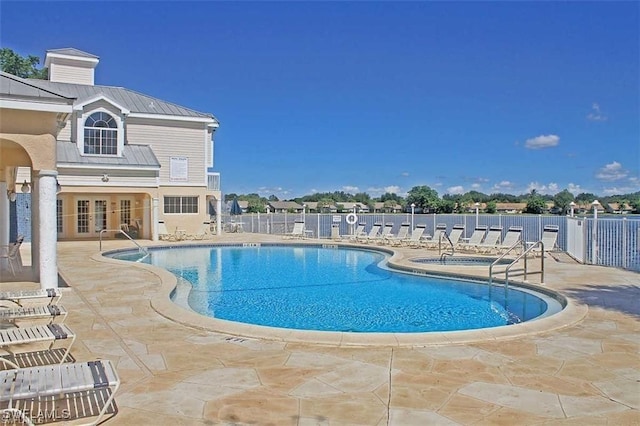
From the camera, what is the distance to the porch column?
8258 millimetres

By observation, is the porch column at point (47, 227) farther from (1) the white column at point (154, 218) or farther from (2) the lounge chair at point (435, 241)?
(1) the white column at point (154, 218)

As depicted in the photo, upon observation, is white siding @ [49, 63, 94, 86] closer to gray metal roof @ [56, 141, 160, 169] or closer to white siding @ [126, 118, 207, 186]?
white siding @ [126, 118, 207, 186]

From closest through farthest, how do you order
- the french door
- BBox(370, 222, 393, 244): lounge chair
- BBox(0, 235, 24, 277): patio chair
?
BBox(0, 235, 24, 277): patio chair → BBox(370, 222, 393, 244): lounge chair → the french door

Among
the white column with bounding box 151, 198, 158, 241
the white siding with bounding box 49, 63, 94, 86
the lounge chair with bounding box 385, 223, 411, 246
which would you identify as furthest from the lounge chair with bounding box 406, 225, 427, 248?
the white siding with bounding box 49, 63, 94, 86

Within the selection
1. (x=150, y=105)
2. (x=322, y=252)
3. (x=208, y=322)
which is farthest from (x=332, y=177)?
(x=208, y=322)

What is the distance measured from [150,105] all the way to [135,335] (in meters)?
21.5

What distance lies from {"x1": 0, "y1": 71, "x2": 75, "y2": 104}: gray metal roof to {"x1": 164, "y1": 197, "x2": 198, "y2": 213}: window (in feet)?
55.0

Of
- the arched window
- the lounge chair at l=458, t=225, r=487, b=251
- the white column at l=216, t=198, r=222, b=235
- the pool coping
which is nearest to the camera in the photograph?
the pool coping

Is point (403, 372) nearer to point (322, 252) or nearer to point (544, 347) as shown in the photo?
point (544, 347)

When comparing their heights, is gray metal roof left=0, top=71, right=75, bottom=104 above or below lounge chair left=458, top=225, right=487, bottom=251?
above

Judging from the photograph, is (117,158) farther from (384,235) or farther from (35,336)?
(35,336)

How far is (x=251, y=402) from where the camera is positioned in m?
3.95

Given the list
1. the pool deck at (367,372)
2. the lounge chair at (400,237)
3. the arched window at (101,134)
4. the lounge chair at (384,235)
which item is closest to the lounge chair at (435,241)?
the lounge chair at (400,237)

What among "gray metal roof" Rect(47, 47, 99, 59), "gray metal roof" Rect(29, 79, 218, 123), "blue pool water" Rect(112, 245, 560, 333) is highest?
"gray metal roof" Rect(47, 47, 99, 59)
